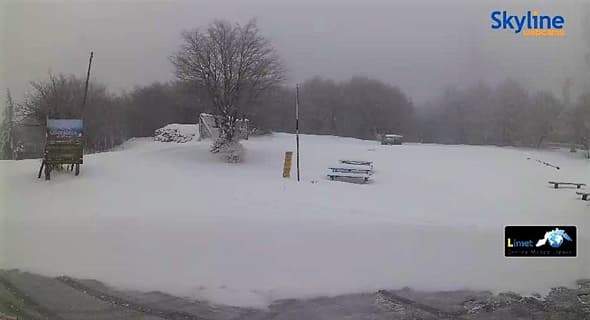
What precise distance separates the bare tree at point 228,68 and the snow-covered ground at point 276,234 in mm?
1132

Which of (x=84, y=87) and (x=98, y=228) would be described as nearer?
(x=98, y=228)

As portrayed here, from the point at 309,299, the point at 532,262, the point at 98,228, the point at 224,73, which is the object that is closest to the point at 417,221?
the point at 532,262

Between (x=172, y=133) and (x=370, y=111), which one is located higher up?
(x=370, y=111)

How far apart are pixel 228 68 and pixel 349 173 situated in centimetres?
258

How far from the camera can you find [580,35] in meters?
3.19

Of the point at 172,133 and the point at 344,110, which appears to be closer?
the point at 344,110

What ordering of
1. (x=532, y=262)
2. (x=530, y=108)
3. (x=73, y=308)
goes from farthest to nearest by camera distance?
(x=530, y=108) → (x=532, y=262) → (x=73, y=308)

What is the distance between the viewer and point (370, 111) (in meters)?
4.30

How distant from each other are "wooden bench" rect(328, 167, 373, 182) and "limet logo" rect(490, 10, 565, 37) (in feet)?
13.5

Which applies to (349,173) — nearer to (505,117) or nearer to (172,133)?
(172,133)

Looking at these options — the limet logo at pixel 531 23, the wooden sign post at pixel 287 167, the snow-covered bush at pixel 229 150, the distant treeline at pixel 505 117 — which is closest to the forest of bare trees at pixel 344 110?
the distant treeline at pixel 505 117

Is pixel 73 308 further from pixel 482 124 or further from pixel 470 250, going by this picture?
pixel 482 124

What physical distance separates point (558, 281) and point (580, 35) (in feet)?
5.36

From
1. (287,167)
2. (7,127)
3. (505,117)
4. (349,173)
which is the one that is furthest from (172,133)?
(349,173)
